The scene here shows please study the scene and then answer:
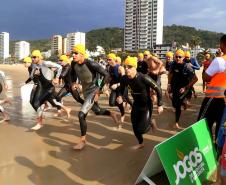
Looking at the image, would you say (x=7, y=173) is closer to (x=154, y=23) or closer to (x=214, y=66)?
(x=214, y=66)

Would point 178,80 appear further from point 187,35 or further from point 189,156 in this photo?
point 187,35

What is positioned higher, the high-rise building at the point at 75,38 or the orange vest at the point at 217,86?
the high-rise building at the point at 75,38

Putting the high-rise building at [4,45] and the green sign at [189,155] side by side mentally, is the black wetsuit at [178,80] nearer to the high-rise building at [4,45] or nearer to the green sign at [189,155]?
the green sign at [189,155]

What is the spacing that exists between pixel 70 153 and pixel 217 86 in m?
2.67

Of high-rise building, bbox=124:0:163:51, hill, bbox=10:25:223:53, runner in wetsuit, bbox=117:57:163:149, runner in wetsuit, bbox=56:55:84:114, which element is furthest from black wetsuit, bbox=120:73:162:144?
hill, bbox=10:25:223:53

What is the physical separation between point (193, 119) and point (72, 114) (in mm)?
3387

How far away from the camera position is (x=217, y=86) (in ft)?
14.6

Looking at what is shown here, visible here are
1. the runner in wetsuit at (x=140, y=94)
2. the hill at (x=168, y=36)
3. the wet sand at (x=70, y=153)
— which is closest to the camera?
the wet sand at (x=70, y=153)

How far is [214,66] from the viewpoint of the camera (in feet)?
14.1

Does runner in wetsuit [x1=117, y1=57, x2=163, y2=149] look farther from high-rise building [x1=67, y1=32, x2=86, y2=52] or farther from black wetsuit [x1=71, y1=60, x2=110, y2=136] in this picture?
high-rise building [x1=67, y1=32, x2=86, y2=52]

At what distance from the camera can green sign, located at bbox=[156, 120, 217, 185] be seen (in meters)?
3.53

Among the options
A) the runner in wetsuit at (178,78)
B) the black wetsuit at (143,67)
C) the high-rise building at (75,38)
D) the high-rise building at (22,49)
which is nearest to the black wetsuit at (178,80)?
the runner in wetsuit at (178,78)

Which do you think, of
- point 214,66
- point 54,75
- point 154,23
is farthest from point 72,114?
point 154,23

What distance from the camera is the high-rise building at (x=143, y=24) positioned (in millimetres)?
105875
